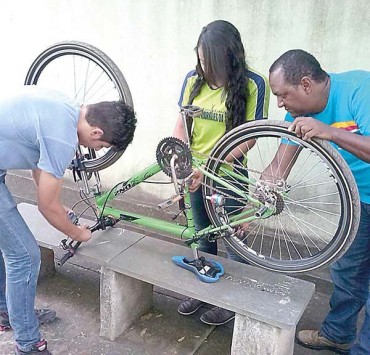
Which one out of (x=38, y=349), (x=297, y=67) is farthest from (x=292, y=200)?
(x=38, y=349)

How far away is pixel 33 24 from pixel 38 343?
302 centimetres

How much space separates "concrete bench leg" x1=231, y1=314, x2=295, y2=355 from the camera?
8.25ft

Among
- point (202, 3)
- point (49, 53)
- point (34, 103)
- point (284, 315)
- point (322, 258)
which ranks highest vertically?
point (202, 3)

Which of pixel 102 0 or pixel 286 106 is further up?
pixel 102 0

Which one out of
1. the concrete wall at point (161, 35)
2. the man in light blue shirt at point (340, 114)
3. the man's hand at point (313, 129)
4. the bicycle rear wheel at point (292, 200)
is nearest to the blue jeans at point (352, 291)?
the man in light blue shirt at point (340, 114)

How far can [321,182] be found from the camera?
3.51 metres

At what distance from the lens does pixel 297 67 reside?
2320 mm

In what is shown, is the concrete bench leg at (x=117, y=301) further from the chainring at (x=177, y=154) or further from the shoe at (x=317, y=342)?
the shoe at (x=317, y=342)

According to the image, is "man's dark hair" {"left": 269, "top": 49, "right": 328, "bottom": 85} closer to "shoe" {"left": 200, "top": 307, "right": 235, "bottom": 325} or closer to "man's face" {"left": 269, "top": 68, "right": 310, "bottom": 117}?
"man's face" {"left": 269, "top": 68, "right": 310, "bottom": 117}

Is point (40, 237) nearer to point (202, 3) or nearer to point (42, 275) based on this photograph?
point (42, 275)

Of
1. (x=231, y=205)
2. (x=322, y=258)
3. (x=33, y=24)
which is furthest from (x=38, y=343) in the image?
(x=33, y=24)

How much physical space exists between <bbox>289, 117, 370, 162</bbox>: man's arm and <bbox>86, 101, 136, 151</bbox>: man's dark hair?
844 mm

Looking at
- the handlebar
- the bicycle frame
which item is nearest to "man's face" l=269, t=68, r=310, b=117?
the bicycle frame

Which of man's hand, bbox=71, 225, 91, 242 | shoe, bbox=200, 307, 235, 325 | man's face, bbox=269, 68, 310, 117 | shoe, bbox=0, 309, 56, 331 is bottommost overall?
shoe, bbox=0, 309, 56, 331
